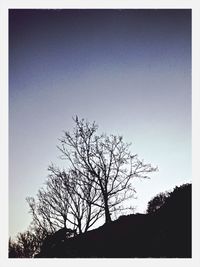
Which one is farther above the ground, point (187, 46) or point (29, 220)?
point (187, 46)

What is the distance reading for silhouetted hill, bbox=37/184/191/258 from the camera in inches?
129

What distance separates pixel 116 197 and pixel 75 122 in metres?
0.83

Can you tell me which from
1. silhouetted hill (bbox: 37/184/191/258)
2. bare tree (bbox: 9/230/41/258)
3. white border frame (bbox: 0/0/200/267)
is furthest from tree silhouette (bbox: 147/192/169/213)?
bare tree (bbox: 9/230/41/258)

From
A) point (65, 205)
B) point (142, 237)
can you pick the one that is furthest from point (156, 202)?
point (65, 205)

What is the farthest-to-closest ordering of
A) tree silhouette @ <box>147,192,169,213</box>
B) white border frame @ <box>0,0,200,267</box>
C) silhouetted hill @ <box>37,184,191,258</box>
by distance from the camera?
tree silhouette @ <box>147,192,169,213</box> → silhouetted hill @ <box>37,184,191,258</box> → white border frame @ <box>0,0,200,267</box>

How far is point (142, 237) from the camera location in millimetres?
3408

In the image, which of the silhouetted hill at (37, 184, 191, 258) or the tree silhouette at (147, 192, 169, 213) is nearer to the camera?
the silhouetted hill at (37, 184, 191, 258)

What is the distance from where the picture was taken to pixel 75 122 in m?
3.60

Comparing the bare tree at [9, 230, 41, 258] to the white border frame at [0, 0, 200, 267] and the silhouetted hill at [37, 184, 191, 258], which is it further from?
the white border frame at [0, 0, 200, 267]
